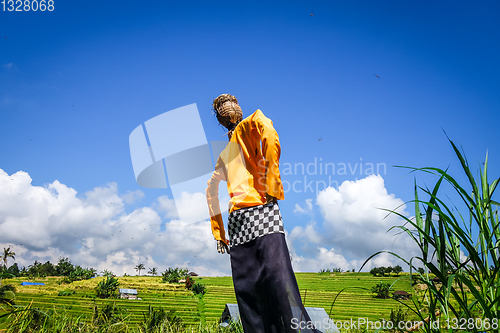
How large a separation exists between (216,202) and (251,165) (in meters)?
0.69

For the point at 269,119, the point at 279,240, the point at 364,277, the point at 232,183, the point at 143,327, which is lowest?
the point at 143,327

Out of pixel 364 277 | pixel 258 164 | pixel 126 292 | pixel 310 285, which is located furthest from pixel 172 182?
pixel 364 277

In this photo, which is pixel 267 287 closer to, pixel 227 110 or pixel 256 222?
pixel 256 222

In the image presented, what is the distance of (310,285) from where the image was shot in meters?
3.99

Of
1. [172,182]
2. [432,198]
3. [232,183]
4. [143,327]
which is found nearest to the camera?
[432,198]

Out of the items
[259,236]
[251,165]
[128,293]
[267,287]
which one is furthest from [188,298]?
[251,165]

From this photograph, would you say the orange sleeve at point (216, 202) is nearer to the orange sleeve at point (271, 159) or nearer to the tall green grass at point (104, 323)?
the orange sleeve at point (271, 159)

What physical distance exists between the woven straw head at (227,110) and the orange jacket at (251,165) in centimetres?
22

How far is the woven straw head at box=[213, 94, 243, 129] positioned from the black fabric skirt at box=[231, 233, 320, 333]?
3.92 feet

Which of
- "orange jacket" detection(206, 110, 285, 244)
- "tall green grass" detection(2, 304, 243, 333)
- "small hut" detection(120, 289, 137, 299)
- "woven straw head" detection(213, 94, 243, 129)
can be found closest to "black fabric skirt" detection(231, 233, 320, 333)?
"orange jacket" detection(206, 110, 285, 244)

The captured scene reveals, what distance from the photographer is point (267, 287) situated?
2131mm

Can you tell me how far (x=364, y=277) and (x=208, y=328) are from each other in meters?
2.56

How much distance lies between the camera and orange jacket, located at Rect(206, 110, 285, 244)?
6.95 feet

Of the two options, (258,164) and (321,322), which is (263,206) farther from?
(321,322)
